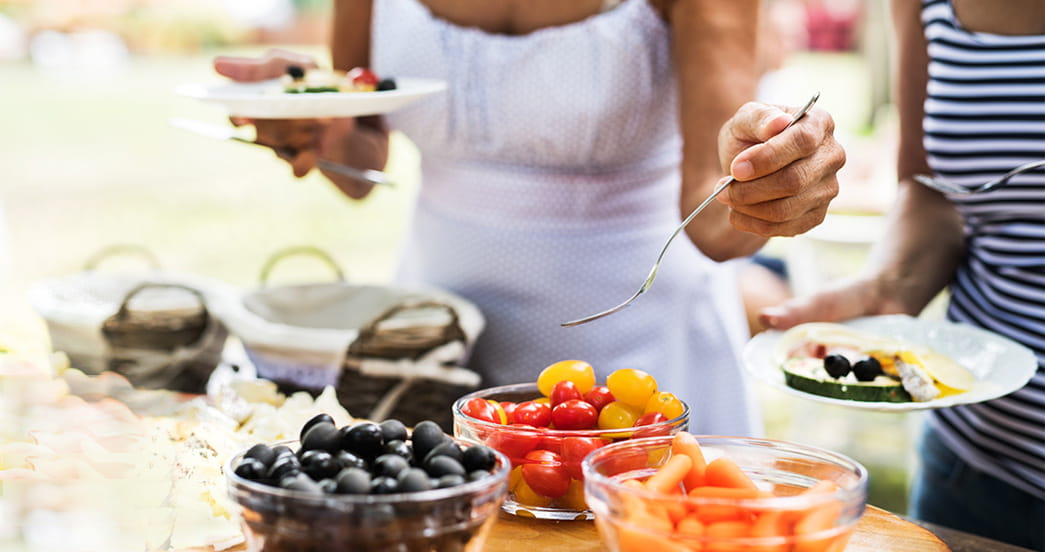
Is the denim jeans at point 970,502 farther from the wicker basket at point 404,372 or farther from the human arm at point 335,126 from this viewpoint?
the human arm at point 335,126

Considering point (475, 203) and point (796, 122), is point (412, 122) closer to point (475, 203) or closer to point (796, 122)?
point (475, 203)

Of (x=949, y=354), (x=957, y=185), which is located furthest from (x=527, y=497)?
(x=957, y=185)

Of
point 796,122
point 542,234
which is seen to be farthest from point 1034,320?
point 542,234

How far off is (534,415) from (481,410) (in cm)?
5

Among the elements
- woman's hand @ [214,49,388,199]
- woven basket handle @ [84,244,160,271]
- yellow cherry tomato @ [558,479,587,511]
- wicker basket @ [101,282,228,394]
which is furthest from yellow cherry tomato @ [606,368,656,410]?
woven basket handle @ [84,244,160,271]

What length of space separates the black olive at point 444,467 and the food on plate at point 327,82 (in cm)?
75

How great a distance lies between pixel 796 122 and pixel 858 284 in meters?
0.56

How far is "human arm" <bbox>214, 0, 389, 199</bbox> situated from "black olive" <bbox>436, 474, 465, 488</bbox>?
0.86 m

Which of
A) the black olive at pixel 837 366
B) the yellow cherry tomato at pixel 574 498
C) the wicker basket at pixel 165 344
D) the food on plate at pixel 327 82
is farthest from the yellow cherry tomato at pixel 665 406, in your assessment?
the wicker basket at pixel 165 344

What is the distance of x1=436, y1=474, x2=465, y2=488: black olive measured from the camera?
77 centimetres

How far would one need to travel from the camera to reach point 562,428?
3.19 ft

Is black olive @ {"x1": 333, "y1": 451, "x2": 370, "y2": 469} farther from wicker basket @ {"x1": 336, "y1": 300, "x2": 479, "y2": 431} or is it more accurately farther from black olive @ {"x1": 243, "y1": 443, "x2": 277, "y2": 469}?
wicker basket @ {"x1": 336, "y1": 300, "x2": 479, "y2": 431}

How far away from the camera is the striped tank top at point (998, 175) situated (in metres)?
1.28

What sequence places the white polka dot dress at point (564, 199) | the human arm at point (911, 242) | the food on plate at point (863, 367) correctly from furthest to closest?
the white polka dot dress at point (564, 199) → the human arm at point (911, 242) → the food on plate at point (863, 367)
